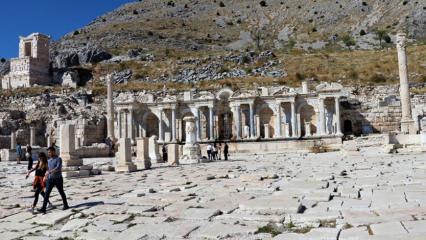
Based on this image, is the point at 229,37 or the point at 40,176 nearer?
the point at 40,176

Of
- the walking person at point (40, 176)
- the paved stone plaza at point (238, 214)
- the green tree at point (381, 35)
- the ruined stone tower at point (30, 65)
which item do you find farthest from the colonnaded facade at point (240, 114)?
the green tree at point (381, 35)

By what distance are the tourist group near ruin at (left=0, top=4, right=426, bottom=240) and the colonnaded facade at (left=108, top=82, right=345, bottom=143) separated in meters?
0.13

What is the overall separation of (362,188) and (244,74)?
51.0m

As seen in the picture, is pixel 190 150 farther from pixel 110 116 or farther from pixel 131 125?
pixel 131 125

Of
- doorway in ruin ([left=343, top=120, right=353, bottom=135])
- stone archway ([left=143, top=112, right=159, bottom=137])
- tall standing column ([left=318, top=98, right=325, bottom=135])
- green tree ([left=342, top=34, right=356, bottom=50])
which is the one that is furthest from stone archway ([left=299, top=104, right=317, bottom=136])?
green tree ([left=342, top=34, right=356, bottom=50])

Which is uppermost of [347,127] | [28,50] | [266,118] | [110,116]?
[28,50]

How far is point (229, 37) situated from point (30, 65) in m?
43.2

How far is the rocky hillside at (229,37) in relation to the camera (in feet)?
209

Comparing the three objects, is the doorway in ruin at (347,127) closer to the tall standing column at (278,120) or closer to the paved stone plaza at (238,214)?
the tall standing column at (278,120)

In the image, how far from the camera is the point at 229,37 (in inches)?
3730

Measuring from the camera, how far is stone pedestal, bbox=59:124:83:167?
1797cm

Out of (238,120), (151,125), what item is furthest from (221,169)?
(151,125)

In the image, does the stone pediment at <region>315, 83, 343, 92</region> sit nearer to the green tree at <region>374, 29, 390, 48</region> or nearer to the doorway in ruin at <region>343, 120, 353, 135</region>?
the doorway in ruin at <region>343, 120, 353, 135</region>

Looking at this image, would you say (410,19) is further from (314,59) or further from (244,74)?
(244,74)
